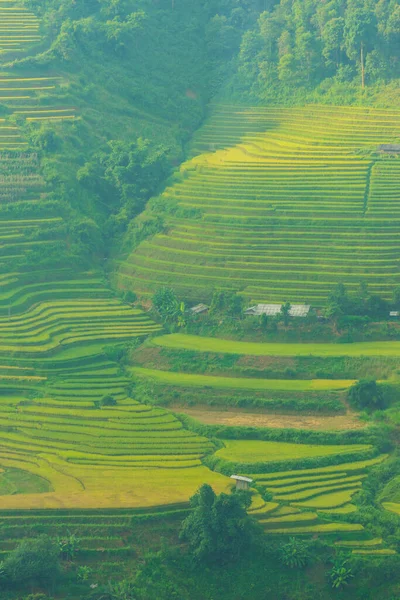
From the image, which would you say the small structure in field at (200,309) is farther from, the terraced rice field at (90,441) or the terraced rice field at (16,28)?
the terraced rice field at (16,28)

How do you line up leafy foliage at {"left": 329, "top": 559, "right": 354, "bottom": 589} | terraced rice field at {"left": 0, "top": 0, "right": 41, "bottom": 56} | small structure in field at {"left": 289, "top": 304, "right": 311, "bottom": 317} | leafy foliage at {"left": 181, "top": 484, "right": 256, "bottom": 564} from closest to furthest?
leafy foliage at {"left": 329, "top": 559, "right": 354, "bottom": 589}
leafy foliage at {"left": 181, "top": 484, "right": 256, "bottom": 564}
small structure in field at {"left": 289, "top": 304, "right": 311, "bottom": 317}
terraced rice field at {"left": 0, "top": 0, "right": 41, "bottom": 56}

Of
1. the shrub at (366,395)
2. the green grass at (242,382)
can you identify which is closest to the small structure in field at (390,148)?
the green grass at (242,382)

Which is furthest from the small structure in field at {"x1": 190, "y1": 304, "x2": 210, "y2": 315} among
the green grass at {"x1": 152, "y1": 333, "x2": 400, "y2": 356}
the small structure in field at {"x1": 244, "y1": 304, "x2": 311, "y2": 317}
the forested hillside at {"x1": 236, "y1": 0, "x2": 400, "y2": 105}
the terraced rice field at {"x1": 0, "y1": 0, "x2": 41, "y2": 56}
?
the terraced rice field at {"x1": 0, "y1": 0, "x2": 41, "y2": 56}

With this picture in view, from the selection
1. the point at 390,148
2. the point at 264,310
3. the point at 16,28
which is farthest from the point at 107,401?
the point at 16,28

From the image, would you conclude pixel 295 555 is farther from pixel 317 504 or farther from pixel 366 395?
pixel 366 395

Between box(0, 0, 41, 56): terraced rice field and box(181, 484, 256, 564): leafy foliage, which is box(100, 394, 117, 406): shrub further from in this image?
box(0, 0, 41, 56): terraced rice field

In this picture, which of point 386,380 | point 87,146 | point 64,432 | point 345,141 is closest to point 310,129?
point 345,141
